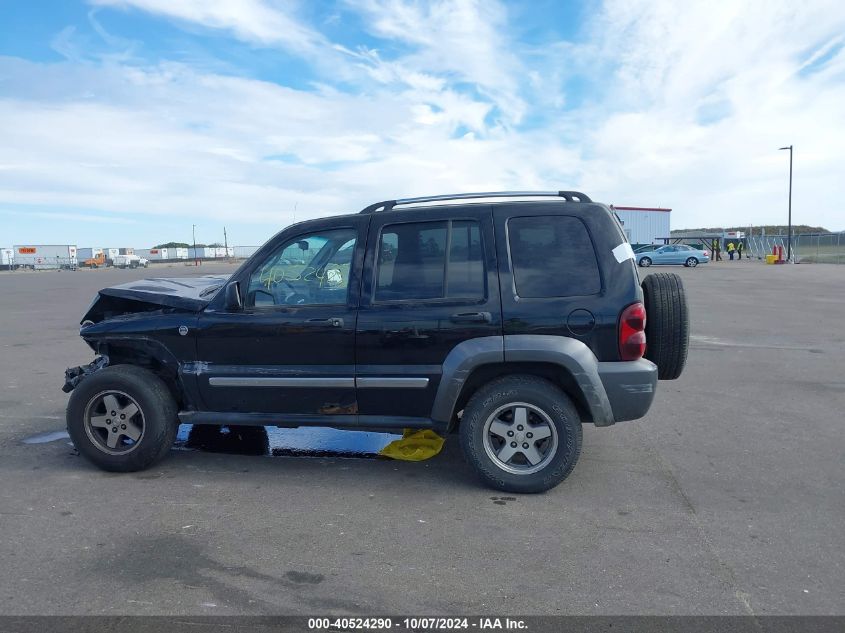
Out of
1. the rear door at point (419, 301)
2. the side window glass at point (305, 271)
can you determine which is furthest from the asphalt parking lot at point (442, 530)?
the side window glass at point (305, 271)

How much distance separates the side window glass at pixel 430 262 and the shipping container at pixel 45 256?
265ft

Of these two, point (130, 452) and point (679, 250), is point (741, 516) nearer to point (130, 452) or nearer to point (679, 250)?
point (130, 452)

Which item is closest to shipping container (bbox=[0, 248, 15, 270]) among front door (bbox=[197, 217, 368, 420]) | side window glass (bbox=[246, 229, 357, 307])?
front door (bbox=[197, 217, 368, 420])

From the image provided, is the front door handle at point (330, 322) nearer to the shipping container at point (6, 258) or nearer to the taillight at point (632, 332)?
the taillight at point (632, 332)

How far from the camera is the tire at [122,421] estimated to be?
4.88 metres

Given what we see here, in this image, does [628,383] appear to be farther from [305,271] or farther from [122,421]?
[122,421]

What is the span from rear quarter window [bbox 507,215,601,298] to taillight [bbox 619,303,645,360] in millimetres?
250

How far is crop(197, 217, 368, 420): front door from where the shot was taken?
15.4ft

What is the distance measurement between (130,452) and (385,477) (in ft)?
6.09

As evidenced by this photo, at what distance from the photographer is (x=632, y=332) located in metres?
4.38

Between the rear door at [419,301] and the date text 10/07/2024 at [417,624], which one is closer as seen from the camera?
the date text 10/07/2024 at [417,624]

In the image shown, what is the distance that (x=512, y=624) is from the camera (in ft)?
9.87

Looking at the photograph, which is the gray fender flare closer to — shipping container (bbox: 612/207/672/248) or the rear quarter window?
the rear quarter window

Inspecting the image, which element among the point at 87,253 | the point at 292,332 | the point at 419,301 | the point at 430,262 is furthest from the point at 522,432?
the point at 87,253
